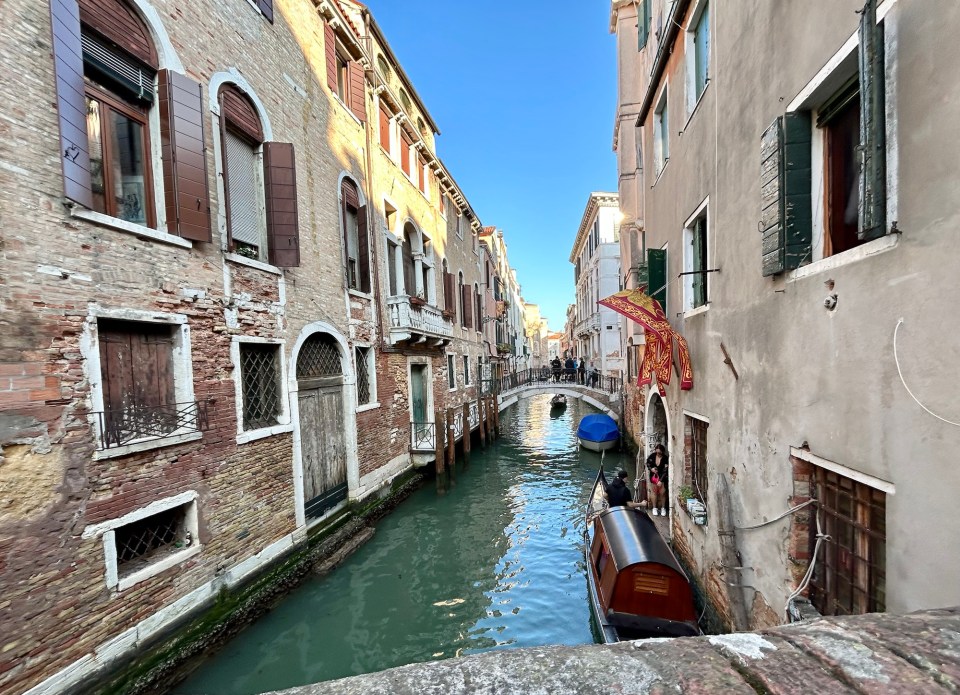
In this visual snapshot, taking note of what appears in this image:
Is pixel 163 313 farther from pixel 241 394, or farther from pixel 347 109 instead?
pixel 347 109

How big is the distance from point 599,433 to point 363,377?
8.71m

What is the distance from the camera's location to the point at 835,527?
9.63ft

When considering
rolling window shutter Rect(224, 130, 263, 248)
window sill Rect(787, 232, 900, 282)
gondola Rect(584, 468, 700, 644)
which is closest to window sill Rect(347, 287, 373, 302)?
rolling window shutter Rect(224, 130, 263, 248)

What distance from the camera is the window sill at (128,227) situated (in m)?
3.98

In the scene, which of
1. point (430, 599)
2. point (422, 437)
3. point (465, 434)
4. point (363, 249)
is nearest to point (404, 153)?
point (363, 249)

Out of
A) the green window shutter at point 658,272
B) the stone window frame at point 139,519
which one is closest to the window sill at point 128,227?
the stone window frame at point 139,519

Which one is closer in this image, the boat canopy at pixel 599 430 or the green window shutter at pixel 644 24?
the green window shutter at pixel 644 24

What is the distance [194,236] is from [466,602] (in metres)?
5.81

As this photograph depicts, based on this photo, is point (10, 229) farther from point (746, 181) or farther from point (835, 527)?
point (835, 527)

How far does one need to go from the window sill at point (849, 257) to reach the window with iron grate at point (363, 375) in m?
7.60

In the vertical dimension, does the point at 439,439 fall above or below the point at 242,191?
below

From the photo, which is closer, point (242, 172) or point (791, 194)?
point (791, 194)

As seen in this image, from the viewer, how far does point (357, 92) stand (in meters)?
9.45

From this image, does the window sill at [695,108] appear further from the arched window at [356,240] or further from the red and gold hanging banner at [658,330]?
the arched window at [356,240]
